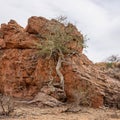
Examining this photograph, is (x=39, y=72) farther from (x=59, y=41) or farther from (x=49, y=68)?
(x=59, y=41)

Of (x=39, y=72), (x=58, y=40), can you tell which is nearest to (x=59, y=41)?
(x=58, y=40)

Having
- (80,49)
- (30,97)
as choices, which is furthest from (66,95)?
(80,49)

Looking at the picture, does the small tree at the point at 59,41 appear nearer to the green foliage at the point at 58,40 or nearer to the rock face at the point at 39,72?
the green foliage at the point at 58,40

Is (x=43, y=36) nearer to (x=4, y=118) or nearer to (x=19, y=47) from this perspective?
(x=19, y=47)

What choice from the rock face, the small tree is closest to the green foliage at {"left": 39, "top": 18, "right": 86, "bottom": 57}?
the small tree

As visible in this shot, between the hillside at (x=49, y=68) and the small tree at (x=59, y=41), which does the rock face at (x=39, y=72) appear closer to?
the hillside at (x=49, y=68)

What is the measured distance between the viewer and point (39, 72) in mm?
19172

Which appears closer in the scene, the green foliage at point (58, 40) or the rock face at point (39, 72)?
the rock face at point (39, 72)

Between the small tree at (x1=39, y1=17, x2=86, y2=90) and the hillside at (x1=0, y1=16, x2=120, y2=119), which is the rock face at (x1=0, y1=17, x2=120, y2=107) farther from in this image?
the small tree at (x1=39, y1=17, x2=86, y2=90)

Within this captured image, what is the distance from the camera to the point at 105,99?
18.4 metres

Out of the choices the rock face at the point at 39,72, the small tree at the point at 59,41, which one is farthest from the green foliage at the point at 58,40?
the rock face at the point at 39,72

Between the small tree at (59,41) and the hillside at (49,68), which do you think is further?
the small tree at (59,41)

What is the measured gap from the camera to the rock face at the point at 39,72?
18031 mm

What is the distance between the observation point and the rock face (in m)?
18.0
